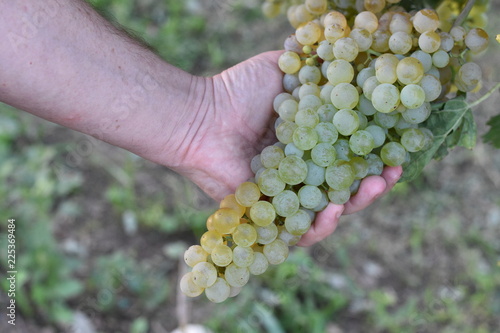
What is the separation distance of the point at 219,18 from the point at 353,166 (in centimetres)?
209

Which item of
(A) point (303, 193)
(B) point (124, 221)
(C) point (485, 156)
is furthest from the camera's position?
(C) point (485, 156)

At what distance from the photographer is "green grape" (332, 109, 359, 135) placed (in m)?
0.96

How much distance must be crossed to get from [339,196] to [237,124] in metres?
0.34

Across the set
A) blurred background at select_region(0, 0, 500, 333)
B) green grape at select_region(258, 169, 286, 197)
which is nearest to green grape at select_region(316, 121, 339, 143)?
green grape at select_region(258, 169, 286, 197)

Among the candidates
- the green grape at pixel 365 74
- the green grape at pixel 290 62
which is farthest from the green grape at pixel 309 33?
the green grape at pixel 365 74

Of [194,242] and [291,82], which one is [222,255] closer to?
[291,82]

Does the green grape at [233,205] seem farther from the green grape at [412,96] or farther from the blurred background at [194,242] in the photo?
the blurred background at [194,242]

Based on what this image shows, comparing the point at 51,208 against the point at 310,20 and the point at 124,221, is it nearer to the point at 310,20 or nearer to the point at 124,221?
the point at 124,221

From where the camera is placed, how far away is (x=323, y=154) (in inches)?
38.1

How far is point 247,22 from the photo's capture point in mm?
2873

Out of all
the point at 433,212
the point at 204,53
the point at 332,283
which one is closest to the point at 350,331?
the point at 332,283

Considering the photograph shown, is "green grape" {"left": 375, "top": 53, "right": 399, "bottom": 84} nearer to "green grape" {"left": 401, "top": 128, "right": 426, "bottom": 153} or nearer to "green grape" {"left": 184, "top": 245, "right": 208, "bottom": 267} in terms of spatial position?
"green grape" {"left": 401, "top": 128, "right": 426, "bottom": 153}

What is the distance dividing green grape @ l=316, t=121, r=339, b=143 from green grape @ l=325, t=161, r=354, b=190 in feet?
0.15

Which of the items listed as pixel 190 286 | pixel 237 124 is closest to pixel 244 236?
pixel 190 286
